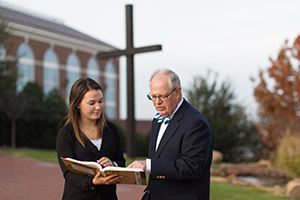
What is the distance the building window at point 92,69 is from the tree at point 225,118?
1900 centimetres

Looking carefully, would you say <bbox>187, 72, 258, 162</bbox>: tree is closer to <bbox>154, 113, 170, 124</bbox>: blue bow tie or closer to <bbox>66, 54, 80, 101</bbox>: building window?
<bbox>154, 113, 170, 124</bbox>: blue bow tie

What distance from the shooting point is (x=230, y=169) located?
12133 millimetres

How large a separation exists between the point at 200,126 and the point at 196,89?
16.4m

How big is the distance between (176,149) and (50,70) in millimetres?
30518

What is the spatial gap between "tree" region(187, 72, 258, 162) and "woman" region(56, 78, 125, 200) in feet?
48.9

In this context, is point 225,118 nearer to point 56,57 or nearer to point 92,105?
point 92,105

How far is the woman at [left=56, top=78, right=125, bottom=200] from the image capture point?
9.71ft

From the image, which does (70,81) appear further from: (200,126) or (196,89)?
(200,126)

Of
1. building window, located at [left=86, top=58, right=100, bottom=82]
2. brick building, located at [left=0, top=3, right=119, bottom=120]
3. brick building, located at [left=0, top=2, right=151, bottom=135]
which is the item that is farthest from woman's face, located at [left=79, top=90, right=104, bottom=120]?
building window, located at [left=86, top=58, right=100, bottom=82]

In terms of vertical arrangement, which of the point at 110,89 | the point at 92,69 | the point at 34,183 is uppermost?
the point at 92,69

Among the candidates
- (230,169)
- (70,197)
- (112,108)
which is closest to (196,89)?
(230,169)

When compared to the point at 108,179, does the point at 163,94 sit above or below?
above

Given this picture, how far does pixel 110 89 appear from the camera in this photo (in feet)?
125

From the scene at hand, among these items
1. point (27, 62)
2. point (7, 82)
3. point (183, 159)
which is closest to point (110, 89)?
point (27, 62)
